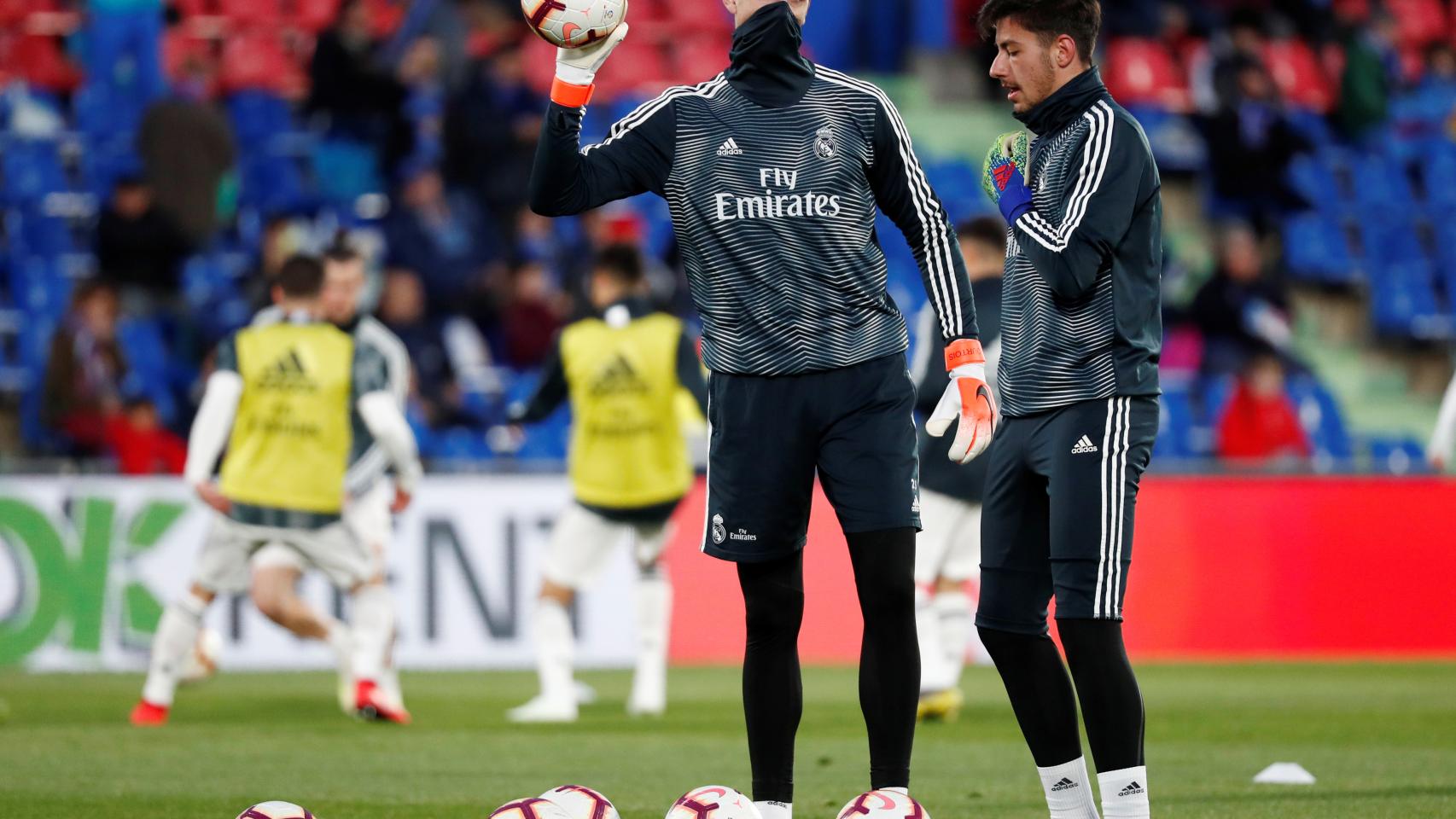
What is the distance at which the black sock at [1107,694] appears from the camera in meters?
5.22

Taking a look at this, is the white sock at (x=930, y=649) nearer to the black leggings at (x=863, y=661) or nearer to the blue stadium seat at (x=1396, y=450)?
the black leggings at (x=863, y=661)

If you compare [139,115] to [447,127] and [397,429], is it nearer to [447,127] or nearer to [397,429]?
[447,127]

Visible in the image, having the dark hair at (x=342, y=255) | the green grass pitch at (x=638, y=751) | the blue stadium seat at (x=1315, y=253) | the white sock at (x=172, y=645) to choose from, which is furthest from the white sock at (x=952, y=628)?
the blue stadium seat at (x=1315, y=253)

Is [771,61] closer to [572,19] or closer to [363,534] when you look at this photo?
[572,19]

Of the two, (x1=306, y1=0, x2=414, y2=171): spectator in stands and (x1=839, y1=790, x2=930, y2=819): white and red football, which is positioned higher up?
(x1=306, y1=0, x2=414, y2=171): spectator in stands

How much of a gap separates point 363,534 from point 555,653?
1269 millimetres

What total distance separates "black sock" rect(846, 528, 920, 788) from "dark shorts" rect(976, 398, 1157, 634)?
0.75 feet

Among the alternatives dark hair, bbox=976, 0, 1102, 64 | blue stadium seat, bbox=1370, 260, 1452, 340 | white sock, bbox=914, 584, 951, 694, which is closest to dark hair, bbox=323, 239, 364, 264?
white sock, bbox=914, 584, 951, 694

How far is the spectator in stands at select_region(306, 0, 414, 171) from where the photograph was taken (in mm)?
17984

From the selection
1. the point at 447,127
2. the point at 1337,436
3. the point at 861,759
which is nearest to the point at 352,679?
the point at 861,759

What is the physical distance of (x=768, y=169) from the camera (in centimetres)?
560

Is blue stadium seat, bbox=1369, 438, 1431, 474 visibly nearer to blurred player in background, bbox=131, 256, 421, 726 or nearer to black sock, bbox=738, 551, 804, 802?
blurred player in background, bbox=131, 256, 421, 726

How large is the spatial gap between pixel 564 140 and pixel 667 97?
0.45m

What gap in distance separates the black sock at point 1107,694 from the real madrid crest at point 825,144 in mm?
1451
